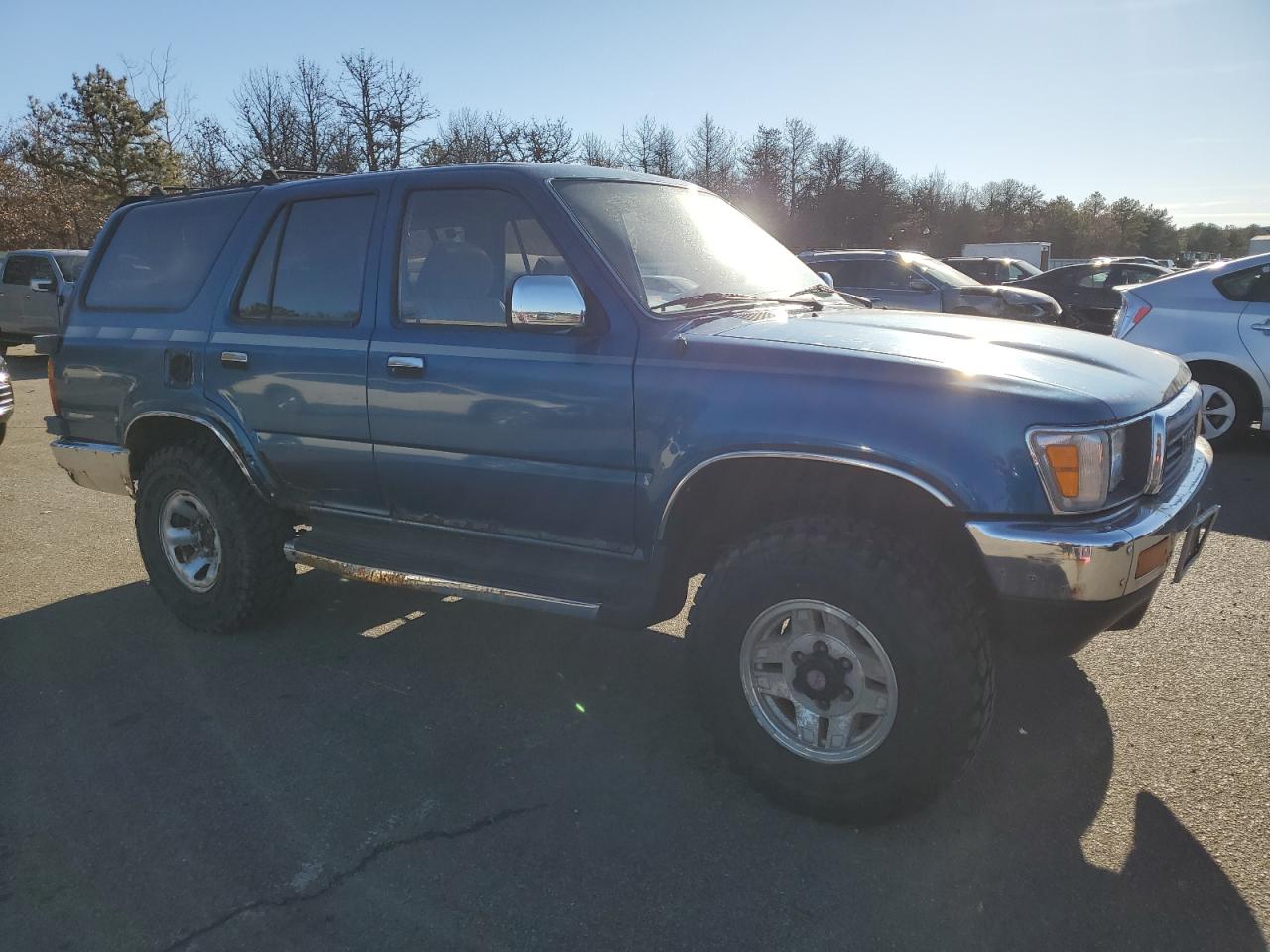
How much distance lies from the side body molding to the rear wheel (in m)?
6.16

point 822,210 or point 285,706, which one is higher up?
point 822,210

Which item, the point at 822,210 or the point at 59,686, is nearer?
the point at 59,686

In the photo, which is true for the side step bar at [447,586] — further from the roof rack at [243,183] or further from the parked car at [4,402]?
the parked car at [4,402]

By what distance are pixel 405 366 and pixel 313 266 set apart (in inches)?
32.6

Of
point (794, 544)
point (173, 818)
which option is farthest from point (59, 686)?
point (794, 544)

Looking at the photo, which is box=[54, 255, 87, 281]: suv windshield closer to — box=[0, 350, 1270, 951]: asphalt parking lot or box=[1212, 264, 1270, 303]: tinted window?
box=[0, 350, 1270, 951]: asphalt parking lot

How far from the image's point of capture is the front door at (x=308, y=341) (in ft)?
11.9

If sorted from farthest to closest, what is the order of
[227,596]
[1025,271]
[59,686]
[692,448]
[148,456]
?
[1025,271]
[148,456]
[227,596]
[59,686]
[692,448]

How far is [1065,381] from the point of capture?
2.52m

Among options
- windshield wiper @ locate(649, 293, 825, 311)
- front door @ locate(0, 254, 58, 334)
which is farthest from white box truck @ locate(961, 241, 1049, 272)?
windshield wiper @ locate(649, 293, 825, 311)

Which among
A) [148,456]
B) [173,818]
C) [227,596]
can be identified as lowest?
[173,818]

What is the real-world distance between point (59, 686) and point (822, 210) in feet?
184

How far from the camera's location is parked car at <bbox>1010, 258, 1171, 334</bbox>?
13961mm

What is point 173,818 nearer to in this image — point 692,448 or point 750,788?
point 750,788
